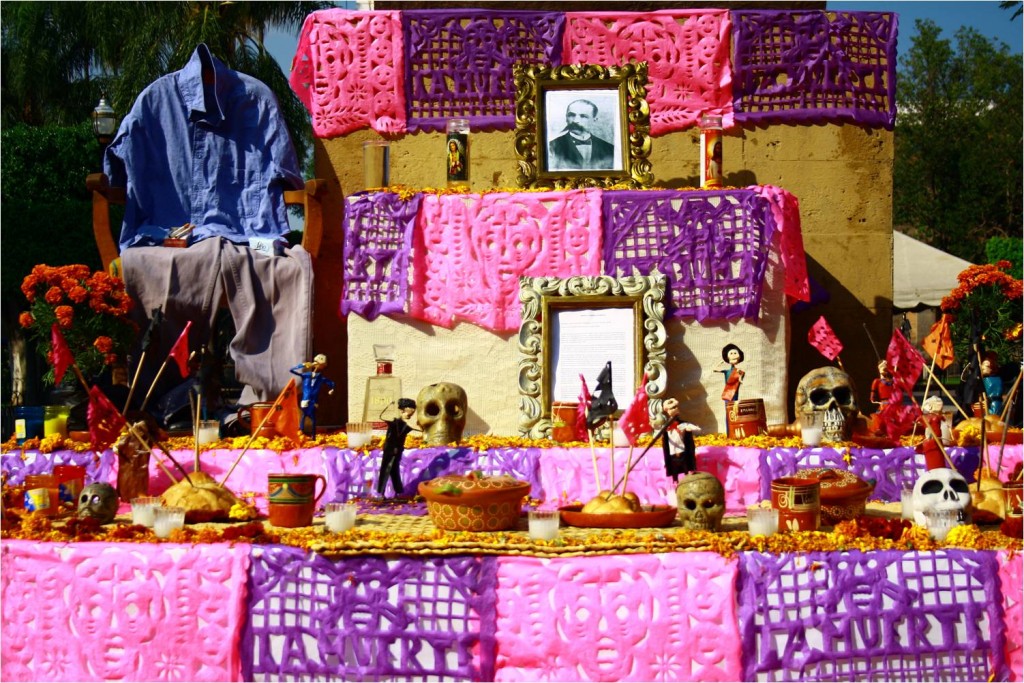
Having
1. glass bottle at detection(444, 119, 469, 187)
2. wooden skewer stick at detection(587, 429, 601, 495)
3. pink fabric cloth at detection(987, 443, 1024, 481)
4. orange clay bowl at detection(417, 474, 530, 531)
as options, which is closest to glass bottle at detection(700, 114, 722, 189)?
glass bottle at detection(444, 119, 469, 187)

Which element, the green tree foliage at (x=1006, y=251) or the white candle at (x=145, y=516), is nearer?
the white candle at (x=145, y=516)

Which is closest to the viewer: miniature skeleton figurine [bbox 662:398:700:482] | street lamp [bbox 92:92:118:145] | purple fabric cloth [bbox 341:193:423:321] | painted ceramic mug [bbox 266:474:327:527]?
painted ceramic mug [bbox 266:474:327:527]

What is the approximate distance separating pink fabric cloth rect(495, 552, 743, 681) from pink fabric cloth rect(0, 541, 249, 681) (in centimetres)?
125

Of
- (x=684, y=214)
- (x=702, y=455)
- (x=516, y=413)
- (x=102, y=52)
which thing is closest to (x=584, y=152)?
(x=684, y=214)

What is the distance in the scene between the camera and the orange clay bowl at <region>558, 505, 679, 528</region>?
6309 mm

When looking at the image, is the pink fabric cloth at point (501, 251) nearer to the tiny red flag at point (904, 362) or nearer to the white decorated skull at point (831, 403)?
the white decorated skull at point (831, 403)

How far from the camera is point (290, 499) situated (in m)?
6.38

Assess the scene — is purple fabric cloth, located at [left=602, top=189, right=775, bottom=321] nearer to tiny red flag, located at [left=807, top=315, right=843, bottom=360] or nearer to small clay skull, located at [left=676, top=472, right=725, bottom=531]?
tiny red flag, located at [left=807, top=315, right=843, bottom=360]

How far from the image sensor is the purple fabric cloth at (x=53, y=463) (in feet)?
24.5

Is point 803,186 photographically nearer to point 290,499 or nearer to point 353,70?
point 353,70

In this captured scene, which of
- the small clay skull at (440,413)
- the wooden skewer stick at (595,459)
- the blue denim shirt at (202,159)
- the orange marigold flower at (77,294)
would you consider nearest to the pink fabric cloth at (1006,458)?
the wooden skewer stick at (595,459)

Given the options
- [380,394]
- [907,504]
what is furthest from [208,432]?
[907,504]

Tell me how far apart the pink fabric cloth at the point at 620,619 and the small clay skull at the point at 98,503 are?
87.0 inches

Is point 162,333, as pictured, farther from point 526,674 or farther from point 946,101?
point 946,101
